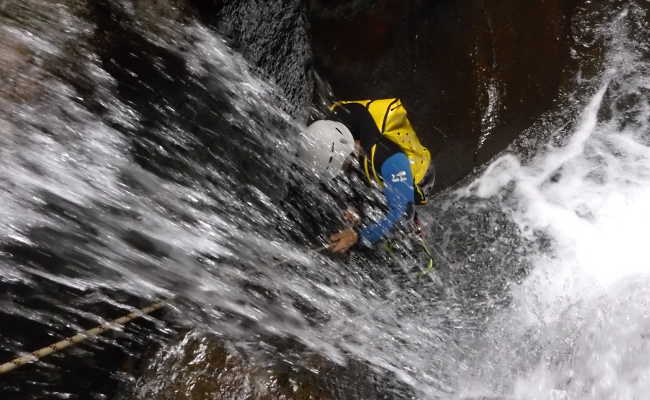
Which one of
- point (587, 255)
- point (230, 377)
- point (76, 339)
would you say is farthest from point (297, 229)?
point (587, 255)

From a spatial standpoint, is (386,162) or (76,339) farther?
(386,162)

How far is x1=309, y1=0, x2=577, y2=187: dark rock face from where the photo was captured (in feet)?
13.5


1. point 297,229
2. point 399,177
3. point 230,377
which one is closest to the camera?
point 230,377

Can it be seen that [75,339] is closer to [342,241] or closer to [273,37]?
[342,241]

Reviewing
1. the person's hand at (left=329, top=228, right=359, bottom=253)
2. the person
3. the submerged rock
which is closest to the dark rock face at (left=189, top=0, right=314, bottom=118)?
the person

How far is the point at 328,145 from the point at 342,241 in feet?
2.41

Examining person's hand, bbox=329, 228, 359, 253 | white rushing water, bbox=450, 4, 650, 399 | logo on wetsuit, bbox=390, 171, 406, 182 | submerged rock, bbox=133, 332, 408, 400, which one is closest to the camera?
submerged rock, bbox=133, 332, 408, 400

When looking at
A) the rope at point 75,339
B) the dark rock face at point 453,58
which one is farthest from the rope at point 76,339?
the dark rock face at point 453,58

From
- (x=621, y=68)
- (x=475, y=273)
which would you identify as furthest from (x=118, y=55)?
(x=621, y=68)

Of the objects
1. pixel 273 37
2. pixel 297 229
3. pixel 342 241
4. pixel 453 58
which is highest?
pixel 453 58

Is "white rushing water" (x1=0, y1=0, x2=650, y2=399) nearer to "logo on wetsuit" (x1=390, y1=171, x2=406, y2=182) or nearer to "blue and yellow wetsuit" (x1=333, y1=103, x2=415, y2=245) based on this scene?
"blue and yellow wetsuit" (x1=333, y1=103, x2=415, y2=245)

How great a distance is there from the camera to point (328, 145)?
315cm

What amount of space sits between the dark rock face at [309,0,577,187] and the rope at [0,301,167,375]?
8.13ft

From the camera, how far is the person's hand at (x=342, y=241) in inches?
137
